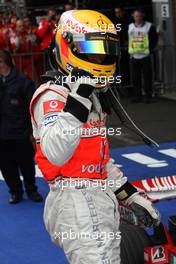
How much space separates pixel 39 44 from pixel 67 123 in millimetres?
10968

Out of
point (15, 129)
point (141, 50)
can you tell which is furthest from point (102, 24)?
point (141, 50)

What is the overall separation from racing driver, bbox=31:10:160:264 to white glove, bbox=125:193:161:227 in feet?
1.35

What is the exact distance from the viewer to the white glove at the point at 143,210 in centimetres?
356

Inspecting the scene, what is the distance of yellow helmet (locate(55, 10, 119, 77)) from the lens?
3041 millimetres

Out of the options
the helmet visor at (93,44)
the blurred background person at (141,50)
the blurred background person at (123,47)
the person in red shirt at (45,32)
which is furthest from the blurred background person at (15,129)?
the person in red shirt at (45,32)

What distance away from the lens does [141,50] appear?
12594 millimetres

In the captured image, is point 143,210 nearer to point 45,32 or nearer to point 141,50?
point 141,50

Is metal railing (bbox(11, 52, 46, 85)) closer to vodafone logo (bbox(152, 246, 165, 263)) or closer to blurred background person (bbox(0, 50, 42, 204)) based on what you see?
blurred background person (bbox(0, 50, 42, 204))

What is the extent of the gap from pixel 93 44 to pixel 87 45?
3 centimetres

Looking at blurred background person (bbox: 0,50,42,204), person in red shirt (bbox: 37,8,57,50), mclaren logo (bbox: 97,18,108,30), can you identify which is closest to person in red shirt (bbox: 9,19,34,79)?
person in red shirt (bbox: 37,8,57,50)

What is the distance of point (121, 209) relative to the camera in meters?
3.91

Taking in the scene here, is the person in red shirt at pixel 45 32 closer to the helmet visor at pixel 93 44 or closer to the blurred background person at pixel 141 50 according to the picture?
the blurred background person at pixel 141 50

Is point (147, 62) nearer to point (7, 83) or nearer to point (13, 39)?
point (13, 39)

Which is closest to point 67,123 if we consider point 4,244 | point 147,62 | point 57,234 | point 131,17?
point 57,234
